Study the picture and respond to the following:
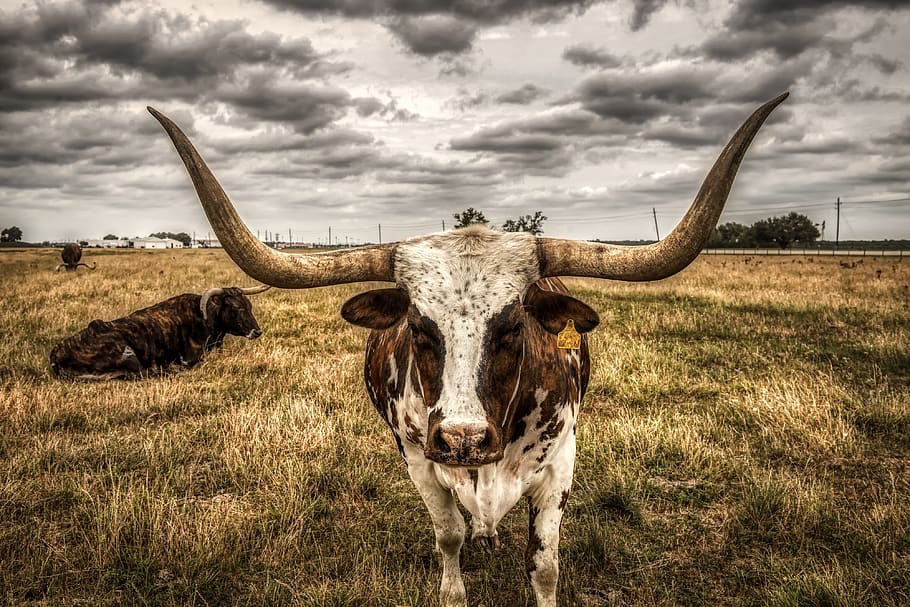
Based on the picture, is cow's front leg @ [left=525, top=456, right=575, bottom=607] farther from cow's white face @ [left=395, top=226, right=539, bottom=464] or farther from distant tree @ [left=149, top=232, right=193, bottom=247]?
distant tree @ [left=149, top=232, right=193, bottom=247]

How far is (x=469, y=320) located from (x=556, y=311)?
63 centimetres

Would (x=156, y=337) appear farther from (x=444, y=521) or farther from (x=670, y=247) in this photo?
(x=670, y=247)

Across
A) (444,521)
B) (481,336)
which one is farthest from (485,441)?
(444,521)

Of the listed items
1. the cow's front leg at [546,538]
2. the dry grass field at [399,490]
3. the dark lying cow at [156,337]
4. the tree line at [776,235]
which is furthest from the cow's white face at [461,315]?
the tree line at [776,235]

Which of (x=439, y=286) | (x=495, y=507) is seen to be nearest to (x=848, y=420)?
(x=495, y=507)

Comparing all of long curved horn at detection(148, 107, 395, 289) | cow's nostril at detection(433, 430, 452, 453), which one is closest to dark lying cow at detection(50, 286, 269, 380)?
long curved horn at detection(148, 107, 395, 289)

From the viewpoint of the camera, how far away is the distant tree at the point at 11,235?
122 meters

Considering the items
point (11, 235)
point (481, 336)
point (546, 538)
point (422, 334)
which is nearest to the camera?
point (481, 336)

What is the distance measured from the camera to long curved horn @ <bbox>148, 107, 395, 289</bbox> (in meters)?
2.59

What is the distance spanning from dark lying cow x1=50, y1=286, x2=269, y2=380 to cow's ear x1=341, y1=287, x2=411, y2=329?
593 centimetres

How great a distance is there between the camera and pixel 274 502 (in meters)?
4.27

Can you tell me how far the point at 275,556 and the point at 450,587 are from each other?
4.04 ft

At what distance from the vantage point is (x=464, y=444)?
7.38 feet

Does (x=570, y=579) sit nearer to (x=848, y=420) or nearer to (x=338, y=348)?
(x=848, y=420)
